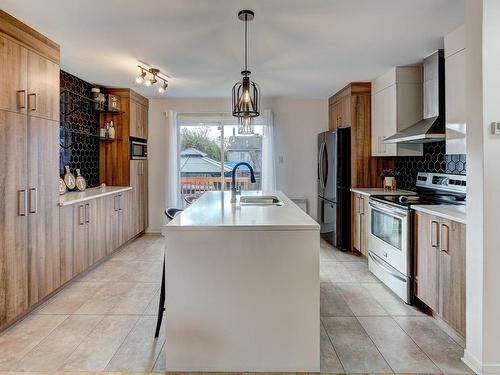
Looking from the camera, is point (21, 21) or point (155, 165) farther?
point (155, 165)

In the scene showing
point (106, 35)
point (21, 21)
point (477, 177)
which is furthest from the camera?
point (106, 35)

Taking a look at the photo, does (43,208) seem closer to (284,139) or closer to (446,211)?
(446,211)

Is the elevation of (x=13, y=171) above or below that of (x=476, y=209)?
above

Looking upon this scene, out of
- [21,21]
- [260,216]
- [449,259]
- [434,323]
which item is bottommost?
[434,323]

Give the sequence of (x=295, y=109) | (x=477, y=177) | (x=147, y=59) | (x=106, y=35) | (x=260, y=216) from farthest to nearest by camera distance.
Answer: (x=295, y=109)
(x=147, y=59)
(x=106, y=35)
(x=260, y=216)
(x=477, y=177)

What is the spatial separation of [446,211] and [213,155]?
4.11 meters

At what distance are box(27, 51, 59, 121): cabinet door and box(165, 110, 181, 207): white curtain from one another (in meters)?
2.64

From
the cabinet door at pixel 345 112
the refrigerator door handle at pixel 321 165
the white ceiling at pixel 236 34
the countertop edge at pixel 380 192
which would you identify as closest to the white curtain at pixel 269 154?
the refrigerator door handle at pixel 321 165

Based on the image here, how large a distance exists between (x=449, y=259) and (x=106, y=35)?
10.7 feet

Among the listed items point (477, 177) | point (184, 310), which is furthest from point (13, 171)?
point (477, 177)

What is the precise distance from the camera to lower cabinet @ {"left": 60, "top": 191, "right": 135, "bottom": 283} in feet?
10.6

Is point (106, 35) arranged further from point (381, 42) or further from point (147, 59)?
point (381, 42)

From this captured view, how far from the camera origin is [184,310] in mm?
1963

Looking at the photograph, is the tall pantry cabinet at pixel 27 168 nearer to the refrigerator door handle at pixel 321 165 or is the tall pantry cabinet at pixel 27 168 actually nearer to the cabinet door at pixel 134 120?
the cabinet door at pixel 134 120
